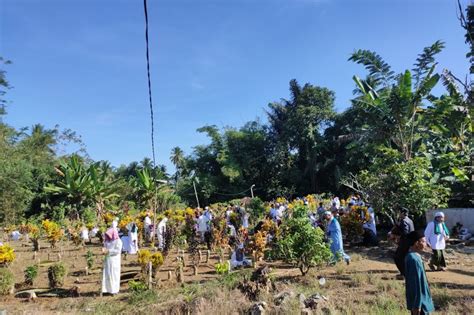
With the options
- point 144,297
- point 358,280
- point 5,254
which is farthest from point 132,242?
point 358,280

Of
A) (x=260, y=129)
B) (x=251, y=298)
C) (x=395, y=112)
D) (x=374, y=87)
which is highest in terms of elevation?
(x=260, y=129)

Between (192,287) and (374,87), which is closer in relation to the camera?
(192,287)

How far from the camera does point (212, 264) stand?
10.9m

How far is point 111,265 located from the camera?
27.7ft

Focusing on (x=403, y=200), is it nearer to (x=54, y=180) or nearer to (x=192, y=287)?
(x=192, y=287)

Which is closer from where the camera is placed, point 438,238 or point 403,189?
point 438,238

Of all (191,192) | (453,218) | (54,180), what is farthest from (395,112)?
(191,192)

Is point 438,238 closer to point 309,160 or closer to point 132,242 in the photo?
point 132,242

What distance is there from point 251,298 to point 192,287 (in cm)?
146

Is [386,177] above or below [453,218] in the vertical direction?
above

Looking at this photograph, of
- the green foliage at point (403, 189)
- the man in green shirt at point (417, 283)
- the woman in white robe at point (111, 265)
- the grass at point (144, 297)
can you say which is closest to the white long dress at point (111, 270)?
the woman in white robe at point (111, 265)

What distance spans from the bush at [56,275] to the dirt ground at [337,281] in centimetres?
23

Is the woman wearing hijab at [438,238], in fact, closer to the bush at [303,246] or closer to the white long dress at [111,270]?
the bush at [303,246]

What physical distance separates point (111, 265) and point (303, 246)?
4149 mm
